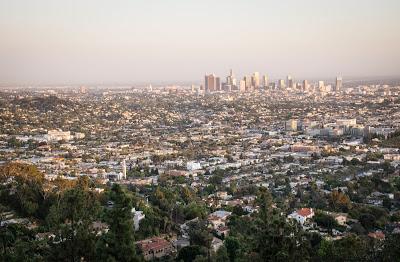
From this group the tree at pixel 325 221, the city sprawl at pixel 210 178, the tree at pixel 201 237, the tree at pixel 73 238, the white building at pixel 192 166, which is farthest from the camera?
the white building at pixel 192 166

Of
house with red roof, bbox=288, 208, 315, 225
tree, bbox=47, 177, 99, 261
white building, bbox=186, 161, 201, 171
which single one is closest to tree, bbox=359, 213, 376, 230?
house with red roof, bbox=288, 208, 315, 225

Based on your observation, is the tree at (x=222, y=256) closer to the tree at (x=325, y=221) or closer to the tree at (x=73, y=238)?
the tree at (x=73, y=238)

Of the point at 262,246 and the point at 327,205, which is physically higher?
the point at 262,246

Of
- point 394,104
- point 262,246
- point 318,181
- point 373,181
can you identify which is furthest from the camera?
point 394,104

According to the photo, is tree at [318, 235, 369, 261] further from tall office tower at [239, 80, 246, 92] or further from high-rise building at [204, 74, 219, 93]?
high-rise building at [204, 74, 219, 93]

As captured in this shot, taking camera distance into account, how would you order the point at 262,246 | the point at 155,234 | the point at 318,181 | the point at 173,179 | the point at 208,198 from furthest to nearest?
the point at 173,179 → the point at 318,181 → the point at 208,198 → the point at 155,234 → the point at 262,246

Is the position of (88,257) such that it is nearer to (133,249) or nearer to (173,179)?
(133,249)

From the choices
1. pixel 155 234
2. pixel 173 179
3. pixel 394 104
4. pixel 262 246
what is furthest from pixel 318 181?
pixel 394 104

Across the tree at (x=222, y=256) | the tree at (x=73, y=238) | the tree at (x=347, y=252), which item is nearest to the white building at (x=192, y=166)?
the tree at (x=222, y=256)
